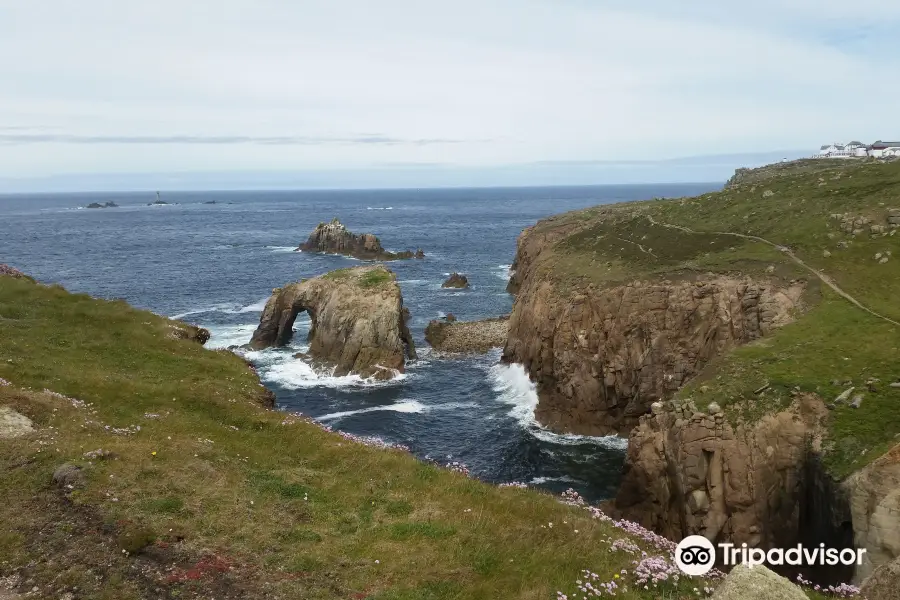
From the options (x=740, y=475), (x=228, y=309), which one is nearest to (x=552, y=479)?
(x=740, y=475)

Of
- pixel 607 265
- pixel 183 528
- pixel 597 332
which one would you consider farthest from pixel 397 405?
pixel 183 528

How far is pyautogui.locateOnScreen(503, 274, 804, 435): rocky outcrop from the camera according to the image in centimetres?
3794

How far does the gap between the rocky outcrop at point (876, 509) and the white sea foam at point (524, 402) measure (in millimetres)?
19095

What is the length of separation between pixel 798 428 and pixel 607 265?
25.2 metres

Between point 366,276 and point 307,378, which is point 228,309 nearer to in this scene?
point 366,276

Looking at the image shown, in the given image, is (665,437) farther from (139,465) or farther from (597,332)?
(139,465)

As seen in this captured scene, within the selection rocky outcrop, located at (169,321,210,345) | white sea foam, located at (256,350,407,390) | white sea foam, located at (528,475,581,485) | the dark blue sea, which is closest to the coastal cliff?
the dark blue sea

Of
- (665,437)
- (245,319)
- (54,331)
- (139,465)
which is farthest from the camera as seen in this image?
(245,319)

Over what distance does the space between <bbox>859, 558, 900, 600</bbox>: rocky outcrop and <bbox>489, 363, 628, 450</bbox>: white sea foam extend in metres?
27.6

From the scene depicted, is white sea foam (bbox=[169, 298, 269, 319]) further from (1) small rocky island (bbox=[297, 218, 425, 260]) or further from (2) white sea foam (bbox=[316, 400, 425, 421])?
(1) small rocky island (bbox=[297, 218, 425, 260])

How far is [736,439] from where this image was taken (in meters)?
26.1

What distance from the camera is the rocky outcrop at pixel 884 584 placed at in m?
11.9

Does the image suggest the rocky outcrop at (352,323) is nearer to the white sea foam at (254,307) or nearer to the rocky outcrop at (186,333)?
the rocky outcrop at (186,333)

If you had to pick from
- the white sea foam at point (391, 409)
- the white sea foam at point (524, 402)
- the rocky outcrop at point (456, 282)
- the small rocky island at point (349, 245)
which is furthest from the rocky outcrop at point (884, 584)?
the small rocky island at point (349, 245)
